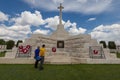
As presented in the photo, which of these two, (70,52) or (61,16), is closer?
(70,52)

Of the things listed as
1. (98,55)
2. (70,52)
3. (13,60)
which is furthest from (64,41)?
(13,60)

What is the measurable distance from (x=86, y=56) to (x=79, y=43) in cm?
264

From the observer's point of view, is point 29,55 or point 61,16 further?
point 61,16

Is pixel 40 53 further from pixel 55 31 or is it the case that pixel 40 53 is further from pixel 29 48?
pixel 55 31

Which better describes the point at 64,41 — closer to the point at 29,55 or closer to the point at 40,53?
the point at 29,55

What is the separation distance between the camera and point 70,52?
2052 cm

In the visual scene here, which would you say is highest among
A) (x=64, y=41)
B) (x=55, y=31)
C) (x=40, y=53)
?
(x=55, y=31)

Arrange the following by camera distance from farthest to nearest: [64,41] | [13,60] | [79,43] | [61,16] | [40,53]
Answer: [61,16]
[64,41]
[79,43]
[13,60]
[40,53]

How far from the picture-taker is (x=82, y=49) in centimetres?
1836

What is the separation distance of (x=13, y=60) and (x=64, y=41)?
8.57 m

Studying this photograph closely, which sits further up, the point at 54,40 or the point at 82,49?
the point at 54,40

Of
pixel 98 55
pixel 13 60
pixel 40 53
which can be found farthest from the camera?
pixel 98 55

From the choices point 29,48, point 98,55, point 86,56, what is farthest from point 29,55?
point 98,55
